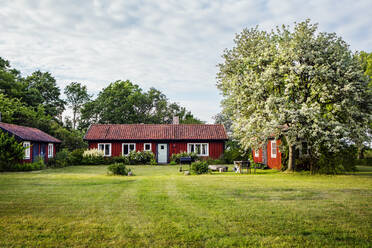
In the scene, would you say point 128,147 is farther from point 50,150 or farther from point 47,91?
point 47,91

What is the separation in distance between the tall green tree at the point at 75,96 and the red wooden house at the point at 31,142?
85.1 feet

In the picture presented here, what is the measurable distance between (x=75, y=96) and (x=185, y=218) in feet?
173

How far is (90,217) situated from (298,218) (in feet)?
14.4

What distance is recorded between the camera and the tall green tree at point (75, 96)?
2109 inches

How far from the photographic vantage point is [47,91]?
47000 mm

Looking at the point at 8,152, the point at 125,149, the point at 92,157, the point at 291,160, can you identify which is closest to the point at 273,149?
the point at 291,160

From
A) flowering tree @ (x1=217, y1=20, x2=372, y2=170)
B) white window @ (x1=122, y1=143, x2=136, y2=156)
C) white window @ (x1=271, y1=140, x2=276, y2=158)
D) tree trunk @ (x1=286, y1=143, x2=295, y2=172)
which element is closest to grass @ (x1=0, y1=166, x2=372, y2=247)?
flowering tree @ (x1=217, y1=20, x2=372, y2=170)

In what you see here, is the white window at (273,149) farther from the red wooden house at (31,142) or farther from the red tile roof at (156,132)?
the red wooden house at (31,142)

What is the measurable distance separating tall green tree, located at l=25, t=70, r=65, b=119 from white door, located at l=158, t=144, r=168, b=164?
23.6 metres

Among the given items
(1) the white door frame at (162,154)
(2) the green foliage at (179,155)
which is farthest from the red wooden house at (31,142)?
(2) the green foliage at (179,155)

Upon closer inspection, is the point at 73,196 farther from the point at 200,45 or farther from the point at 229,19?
the point at 200,45

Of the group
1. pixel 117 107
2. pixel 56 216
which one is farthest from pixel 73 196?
pixel 117 107

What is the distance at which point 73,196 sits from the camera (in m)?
8.52

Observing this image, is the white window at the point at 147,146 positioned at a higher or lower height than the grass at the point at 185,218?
higher
